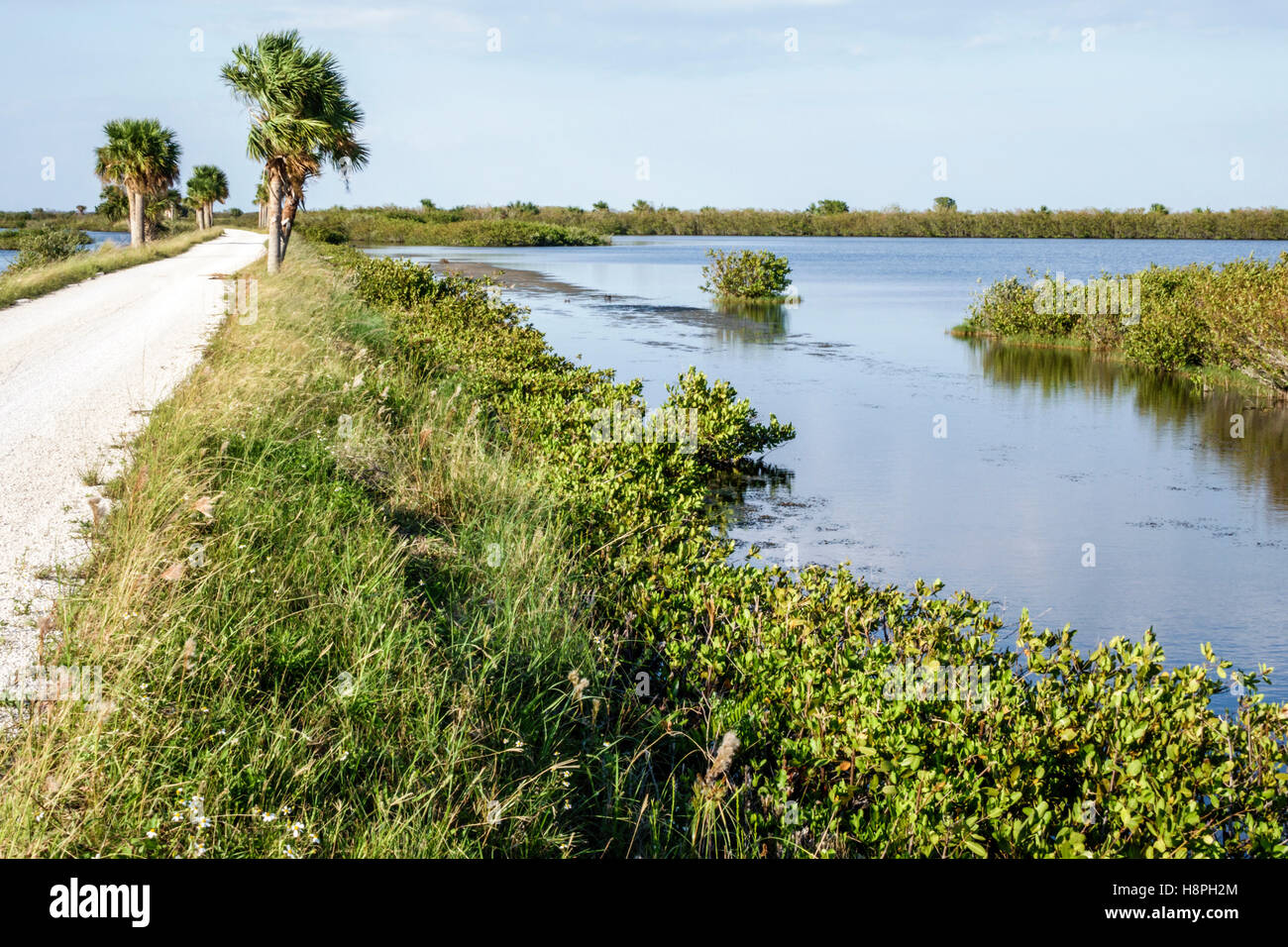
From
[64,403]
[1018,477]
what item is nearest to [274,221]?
[64,403]

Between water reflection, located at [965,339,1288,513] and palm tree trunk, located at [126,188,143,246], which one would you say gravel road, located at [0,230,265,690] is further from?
palm tree trunk, located at [126,188,143,246]

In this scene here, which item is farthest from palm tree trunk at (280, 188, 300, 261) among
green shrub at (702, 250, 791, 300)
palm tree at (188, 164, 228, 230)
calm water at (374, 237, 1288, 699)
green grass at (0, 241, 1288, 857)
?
palm tree at (188, 164, 228, 230)

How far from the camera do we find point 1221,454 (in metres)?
15.5

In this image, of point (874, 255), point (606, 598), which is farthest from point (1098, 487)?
point (874, 255)

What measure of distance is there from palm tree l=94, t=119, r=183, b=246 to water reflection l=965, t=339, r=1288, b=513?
40.8 m

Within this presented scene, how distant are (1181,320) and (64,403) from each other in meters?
21.7

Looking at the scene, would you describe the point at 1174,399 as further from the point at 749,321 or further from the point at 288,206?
the point at 288,206

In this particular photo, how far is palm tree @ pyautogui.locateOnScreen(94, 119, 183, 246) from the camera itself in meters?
49.9

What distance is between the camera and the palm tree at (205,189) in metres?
85.3

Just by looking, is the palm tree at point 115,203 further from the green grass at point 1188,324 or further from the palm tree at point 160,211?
the green grass at point 1188,324

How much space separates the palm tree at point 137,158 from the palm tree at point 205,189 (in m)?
35.4

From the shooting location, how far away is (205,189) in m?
85.4
